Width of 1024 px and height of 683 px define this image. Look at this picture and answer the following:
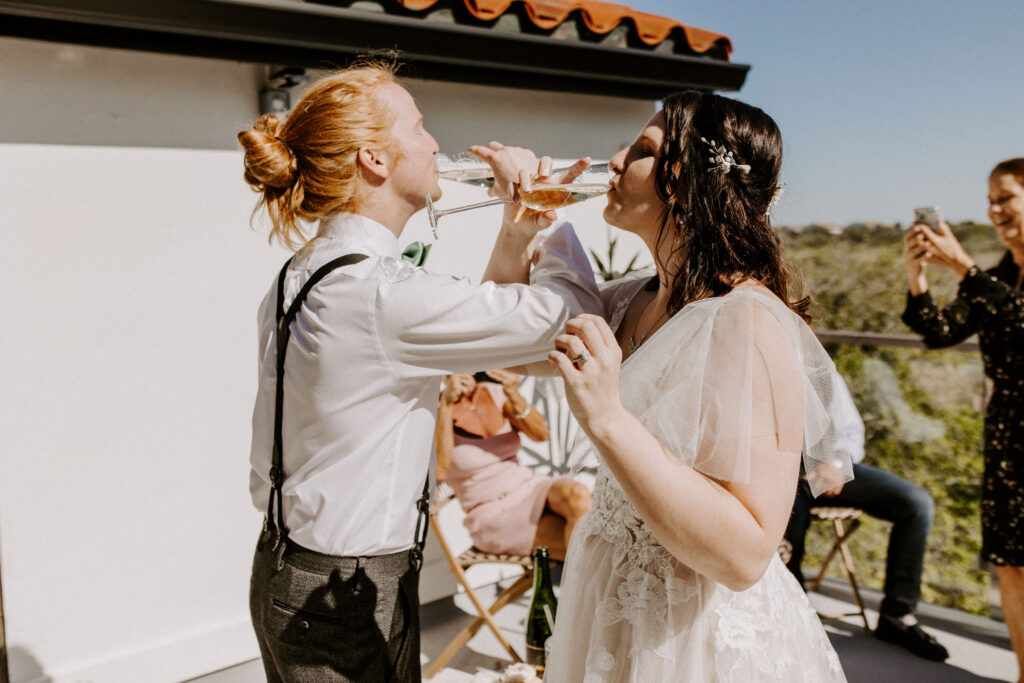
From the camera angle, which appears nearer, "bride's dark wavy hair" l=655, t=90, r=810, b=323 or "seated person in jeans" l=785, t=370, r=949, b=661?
"bride's dark wavy hair" l=655, t=90, r=810, b=323

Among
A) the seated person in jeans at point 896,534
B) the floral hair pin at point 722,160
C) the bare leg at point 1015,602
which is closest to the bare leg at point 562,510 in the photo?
the seated person in jeans at point 896,534

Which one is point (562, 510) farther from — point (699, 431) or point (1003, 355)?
point (699, 431)

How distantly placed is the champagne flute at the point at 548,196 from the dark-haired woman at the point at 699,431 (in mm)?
55

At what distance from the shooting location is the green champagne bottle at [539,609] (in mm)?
2766

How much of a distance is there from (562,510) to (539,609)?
935 mm

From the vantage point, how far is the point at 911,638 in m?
3.99

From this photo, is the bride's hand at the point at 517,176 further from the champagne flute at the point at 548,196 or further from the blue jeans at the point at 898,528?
the blue jeans at the point at 898,528

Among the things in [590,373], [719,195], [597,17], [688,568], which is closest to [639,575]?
[688,568]

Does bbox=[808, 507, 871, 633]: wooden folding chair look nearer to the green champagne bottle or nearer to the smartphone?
the smartphone

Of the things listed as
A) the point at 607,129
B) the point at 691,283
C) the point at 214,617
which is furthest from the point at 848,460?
the point at 607,129

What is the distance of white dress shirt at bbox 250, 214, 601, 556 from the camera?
1596 millimetres

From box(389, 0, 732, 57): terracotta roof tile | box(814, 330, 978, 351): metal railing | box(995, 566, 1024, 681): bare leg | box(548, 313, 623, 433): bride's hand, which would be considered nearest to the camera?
box(548, 313, 623, 433): bride's hand

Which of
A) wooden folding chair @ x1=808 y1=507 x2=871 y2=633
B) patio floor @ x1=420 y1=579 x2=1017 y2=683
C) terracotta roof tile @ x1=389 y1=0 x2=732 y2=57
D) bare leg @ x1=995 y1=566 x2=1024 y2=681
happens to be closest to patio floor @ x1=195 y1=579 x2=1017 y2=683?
patio floor @ x1=420 y1=579 x2=1017 y2=683

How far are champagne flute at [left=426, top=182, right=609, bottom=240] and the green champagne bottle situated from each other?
1448 millimetres
